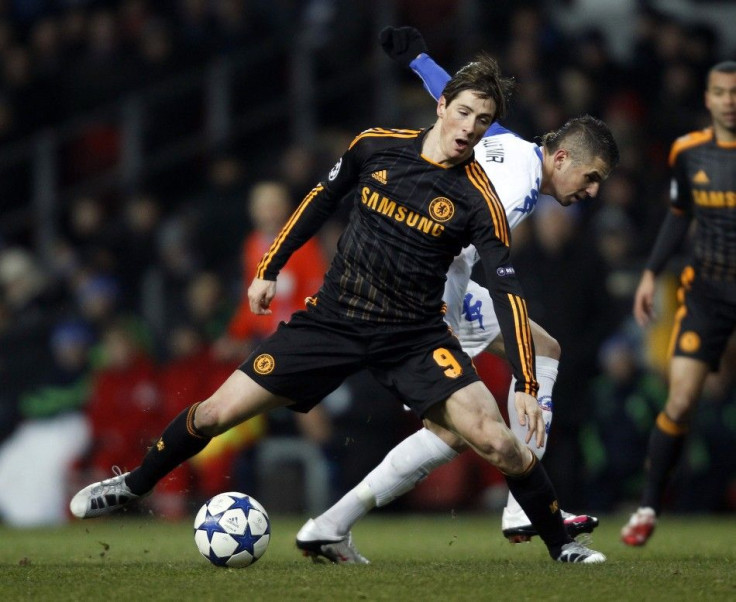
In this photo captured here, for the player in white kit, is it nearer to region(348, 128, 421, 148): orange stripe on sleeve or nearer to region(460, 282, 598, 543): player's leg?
region(460, 282, 598, 543): player's leg

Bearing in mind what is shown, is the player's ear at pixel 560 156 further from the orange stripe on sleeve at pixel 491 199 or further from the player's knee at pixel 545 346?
the player's knee at pixel 545 346

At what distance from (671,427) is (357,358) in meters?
2.35

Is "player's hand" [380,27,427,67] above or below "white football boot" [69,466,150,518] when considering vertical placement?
above

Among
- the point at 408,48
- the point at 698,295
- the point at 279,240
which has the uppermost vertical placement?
the point at 408,48

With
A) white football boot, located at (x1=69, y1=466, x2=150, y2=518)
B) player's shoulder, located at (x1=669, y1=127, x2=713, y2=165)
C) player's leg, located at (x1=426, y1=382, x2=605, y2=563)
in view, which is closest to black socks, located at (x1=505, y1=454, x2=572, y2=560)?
player's leg, located at (x1=426, y1=382, x2=605, y2=563)

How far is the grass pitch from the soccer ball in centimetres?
6

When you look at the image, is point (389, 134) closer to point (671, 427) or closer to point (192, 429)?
point (192, 429)

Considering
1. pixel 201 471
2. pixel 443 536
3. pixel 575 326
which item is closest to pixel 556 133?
pixel 443 536

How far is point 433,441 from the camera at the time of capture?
643cm

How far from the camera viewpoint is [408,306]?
5996mm

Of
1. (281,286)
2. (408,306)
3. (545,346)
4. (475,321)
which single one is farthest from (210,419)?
(281,286)

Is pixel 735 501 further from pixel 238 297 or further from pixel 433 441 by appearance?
pixel 433 441

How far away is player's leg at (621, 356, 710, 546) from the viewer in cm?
751

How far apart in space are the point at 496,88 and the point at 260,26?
813cm
